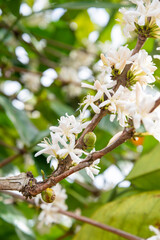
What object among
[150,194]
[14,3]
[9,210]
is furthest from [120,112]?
[14,3]

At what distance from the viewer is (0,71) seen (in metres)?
1.48

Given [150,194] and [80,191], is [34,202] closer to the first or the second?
[150,194]

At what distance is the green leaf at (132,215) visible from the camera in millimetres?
831

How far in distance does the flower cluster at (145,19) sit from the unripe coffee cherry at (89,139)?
0.58ft

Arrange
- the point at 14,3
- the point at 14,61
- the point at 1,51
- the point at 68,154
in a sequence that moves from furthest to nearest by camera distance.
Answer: the point at 14,61 → the point at 1,51 → the point at 14,3 → the point at 68,154

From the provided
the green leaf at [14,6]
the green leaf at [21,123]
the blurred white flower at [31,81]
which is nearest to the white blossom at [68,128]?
the green leaf at [21,123]

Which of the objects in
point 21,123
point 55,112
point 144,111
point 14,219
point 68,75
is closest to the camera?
point 144,111

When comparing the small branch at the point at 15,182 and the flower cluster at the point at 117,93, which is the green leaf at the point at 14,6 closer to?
the flower cluster at the point at 117,93

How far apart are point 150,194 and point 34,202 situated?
0.93ft

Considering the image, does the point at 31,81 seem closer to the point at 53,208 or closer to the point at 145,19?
the point at 53,208

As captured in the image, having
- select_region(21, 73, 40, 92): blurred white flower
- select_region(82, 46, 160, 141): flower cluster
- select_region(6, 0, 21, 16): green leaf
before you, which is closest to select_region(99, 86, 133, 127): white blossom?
select_region(82, 46, 160, 141): flower cluster

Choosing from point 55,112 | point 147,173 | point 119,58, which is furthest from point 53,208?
point 55,112

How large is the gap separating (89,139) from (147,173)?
50 cm

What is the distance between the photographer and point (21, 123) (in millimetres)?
1114
